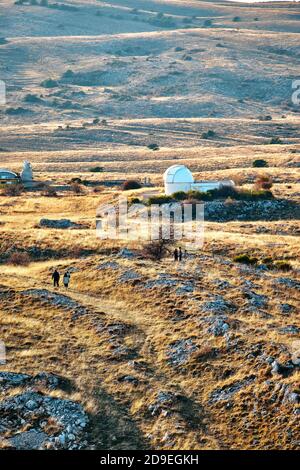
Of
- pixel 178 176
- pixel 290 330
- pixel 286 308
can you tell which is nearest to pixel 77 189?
pixel 178 176

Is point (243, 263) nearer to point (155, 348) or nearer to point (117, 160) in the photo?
point (155, 348)

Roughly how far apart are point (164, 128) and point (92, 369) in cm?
10031

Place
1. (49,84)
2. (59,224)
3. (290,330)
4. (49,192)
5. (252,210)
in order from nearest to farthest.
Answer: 1. (290,330)
2. (59,224)
3. (252,210)
4. (49,192)
5. (49,84)

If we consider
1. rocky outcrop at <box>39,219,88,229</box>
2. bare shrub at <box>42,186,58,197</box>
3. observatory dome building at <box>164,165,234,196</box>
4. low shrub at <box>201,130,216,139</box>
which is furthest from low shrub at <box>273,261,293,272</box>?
low shrub at <box>201,130,216,139</box>

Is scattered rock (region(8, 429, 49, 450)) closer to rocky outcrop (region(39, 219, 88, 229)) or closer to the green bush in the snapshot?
the green bush

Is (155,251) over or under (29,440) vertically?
over

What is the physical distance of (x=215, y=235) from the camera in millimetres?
49188

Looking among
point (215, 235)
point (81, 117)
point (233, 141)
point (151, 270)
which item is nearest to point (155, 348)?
point (151, 270)

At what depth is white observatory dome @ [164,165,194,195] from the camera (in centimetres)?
6334

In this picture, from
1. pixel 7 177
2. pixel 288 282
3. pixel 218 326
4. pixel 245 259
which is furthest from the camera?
pixel 7 177

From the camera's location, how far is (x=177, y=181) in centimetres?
6338

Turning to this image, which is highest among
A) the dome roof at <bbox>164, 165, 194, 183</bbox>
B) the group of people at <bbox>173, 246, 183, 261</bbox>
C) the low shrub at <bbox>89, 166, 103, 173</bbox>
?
the dome roof at <bbox>164, 165, 194, 183</bbox>

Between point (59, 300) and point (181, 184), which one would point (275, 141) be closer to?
point (181, 184)

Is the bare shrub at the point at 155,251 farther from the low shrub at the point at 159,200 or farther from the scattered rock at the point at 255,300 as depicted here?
the low shrub at the point at 159,200
